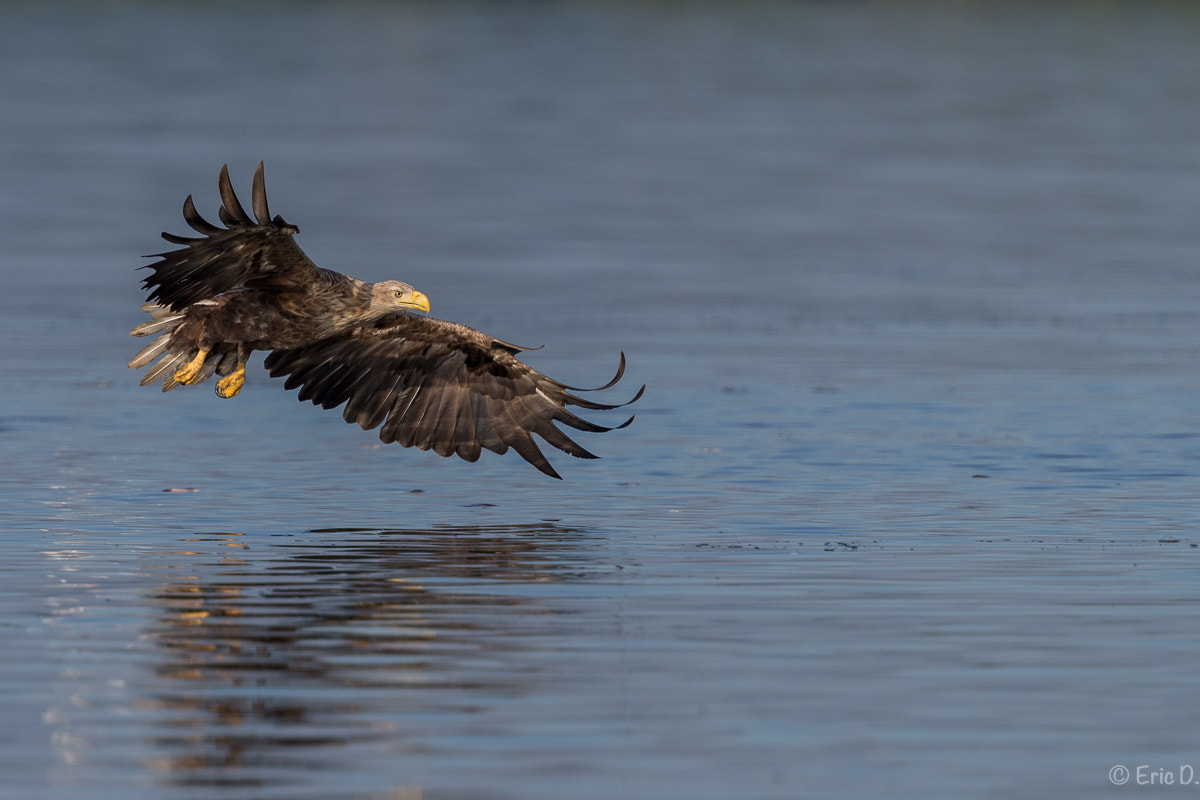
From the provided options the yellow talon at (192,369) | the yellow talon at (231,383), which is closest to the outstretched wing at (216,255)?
the yellow talon at (192,369)

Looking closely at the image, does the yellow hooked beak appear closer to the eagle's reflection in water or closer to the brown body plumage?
the brown body plumage

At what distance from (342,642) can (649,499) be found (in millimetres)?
3839

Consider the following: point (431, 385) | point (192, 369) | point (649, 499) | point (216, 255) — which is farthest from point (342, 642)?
point (431, 385)

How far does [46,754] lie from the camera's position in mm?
7410

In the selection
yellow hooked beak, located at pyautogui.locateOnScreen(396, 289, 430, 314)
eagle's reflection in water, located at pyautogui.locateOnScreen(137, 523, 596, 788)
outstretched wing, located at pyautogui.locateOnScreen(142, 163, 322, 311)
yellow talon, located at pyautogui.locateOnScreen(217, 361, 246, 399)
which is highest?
outstretched wing, located at pyautogui.locateOnScreen(142, 163, 322, 311)

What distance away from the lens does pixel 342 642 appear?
29.3ft

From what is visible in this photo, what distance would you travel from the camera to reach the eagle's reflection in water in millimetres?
7570

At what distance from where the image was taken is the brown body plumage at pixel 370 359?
1229 centimetres

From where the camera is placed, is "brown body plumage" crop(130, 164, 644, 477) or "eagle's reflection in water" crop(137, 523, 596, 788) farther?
"brown body plumage" crop(130, 164, 644, 477)

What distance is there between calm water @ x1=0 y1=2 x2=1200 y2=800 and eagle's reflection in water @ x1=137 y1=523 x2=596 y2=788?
0.02 metres

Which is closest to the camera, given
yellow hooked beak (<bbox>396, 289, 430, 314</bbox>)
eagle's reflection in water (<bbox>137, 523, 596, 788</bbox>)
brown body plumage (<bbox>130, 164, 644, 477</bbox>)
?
eagle's reflection in water (<bbox>137, 523, 596, 788</bbox>)

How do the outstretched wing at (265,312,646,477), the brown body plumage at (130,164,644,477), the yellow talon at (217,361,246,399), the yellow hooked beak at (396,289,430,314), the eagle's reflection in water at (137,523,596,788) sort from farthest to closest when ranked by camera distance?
the outstretched wing at (265,312,646,477) → the yellow talon at (217,361,246,399) → the yellow hooked beak at (396,289,430,314) → the brown body plumage at (130,164,644,477) → the eagle's reflection in water at (137,523,596,788)

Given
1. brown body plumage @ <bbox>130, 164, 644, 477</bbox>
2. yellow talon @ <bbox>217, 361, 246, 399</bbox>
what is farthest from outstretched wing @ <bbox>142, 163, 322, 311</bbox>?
yellow talon @ <bbox>217, 361, 246, 399</bbox>

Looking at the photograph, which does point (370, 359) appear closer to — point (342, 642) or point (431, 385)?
point (431, 385)
